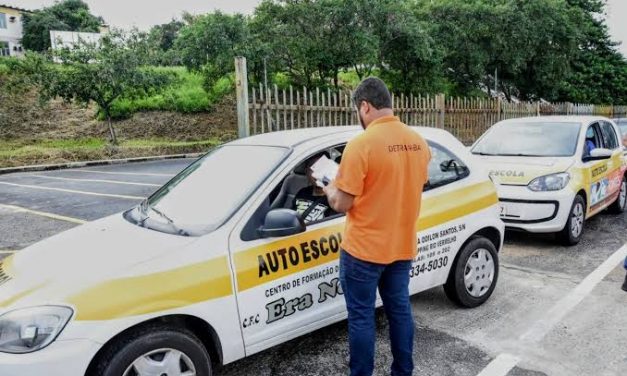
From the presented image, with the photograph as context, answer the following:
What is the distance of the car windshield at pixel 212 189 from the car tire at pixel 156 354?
2.09ft

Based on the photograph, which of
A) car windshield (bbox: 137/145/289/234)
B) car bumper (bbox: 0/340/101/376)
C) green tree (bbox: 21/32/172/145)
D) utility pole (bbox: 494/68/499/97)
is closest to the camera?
car bumper (bbox: 0/340/101/376)

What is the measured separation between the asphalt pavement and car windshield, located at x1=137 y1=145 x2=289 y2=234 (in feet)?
3.63

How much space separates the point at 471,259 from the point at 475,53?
19836mm

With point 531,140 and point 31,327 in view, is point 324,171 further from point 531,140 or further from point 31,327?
point 531,140

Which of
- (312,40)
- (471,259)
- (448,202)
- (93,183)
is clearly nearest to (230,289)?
(448,202)

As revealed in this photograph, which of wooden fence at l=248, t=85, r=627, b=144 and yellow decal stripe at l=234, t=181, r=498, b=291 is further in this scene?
wooden fence at l=248, t=85, r=627, b=144

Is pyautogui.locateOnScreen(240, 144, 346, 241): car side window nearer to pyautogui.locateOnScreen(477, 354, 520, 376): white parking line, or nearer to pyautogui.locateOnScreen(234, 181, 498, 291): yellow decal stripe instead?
pyautogui.locateOnScreen(234, 181, 498, 291): yellow decal stripe

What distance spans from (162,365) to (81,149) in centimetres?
1648

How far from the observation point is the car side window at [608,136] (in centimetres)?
733

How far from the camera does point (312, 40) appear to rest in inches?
659

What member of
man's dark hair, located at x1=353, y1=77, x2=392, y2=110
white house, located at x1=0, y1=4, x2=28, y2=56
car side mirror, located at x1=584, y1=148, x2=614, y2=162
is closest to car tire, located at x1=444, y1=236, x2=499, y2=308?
man's dark hair, located at x1=353, y1=77, x2=392, y2=110

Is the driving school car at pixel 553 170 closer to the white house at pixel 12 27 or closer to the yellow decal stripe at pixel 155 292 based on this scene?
the yellow decal stripe at pixel 155 292

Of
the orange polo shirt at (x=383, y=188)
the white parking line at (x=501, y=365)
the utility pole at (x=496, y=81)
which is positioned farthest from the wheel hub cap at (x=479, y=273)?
the utility pole at (x=496, y=81)

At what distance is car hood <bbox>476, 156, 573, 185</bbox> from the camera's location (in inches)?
238
